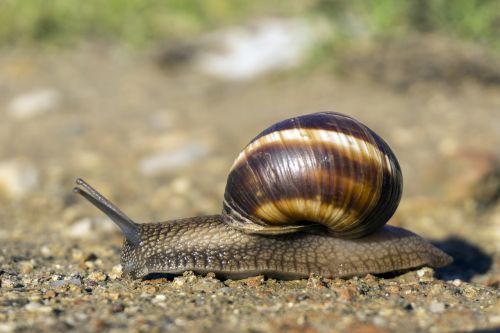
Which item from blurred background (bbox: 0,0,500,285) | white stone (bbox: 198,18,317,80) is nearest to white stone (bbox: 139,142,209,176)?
blurred background (bbox: 0,0,500,285)

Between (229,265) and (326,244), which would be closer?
(229,265)

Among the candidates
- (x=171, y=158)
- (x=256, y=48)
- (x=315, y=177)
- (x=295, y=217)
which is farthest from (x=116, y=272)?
(x=256, y=48)

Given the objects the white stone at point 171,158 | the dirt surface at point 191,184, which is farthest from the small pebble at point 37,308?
the white stone at point 171,158

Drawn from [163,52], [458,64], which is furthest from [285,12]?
[458,64]

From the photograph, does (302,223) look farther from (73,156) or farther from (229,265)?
(73,156)

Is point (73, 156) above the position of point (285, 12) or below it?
below

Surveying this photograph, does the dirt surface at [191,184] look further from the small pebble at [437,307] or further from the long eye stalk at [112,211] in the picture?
the long eye stalk at [112,211]

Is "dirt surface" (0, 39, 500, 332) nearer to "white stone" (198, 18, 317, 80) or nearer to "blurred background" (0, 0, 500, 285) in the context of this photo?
"blurred background" (0, 0, 500, 285)

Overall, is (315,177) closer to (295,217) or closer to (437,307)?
(295,217)
